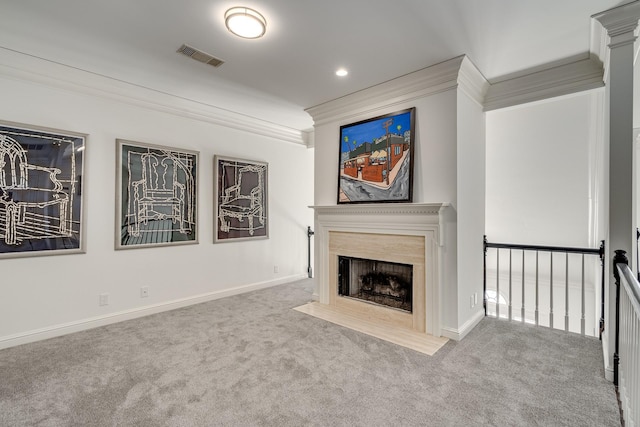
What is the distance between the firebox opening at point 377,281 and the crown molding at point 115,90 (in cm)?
247

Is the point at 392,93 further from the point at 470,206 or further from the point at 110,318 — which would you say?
the point at 110,318

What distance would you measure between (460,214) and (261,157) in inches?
120

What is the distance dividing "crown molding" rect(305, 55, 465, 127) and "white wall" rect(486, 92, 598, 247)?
106 inches

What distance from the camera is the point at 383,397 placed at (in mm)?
2027

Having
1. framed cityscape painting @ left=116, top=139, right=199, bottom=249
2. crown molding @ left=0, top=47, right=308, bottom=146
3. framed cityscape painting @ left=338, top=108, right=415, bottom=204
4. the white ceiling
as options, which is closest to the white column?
the white ceiling

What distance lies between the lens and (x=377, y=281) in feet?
12.3

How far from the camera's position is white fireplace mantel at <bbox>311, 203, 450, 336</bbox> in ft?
9.91

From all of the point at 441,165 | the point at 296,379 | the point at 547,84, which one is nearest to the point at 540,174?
the point at 547,84

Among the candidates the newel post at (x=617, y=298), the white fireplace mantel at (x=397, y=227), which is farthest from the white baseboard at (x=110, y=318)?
the newel post at (x=617, y=298)

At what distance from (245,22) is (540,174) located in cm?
563

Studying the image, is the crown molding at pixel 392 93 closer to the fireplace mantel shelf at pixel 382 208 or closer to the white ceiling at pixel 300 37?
the white ceiling at pixel 300 37

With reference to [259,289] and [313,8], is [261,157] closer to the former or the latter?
[259,289]

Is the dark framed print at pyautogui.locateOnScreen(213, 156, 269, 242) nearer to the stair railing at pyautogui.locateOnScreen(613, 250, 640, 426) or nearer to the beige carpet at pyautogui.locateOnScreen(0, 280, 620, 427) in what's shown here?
the beige carpet at pyautogui.locateOnScreen(0, 280, 620, 427)

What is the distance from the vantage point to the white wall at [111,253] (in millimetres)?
2877
